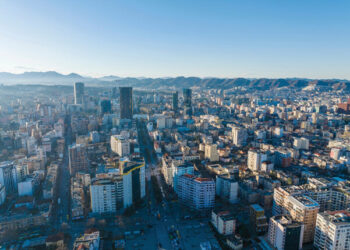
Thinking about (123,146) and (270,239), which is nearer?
(270,239)

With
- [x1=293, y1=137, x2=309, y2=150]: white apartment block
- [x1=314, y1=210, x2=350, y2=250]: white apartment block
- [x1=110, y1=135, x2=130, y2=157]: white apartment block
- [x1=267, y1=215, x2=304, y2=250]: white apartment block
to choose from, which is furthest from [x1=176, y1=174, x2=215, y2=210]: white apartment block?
[x1=293, y1=137, x2=309, y2=150]: white apartment block

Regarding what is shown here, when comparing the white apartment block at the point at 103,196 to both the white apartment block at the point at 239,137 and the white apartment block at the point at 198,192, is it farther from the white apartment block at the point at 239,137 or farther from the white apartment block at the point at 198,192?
the white apartment block at the point at 239,137

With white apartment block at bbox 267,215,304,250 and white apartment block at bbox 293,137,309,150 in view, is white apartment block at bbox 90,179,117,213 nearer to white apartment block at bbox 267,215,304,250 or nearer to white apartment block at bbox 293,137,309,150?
white apartment block at bbox 267,215,304,250

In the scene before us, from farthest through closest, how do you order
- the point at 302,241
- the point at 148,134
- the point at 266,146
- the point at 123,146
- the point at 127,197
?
1. the point at 148,134
2. the point at 266,146
3. the point at 123,146
4. the point at 127,197
5. the point at 302,241

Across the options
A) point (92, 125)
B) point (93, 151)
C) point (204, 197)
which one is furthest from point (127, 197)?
point (92, 125)

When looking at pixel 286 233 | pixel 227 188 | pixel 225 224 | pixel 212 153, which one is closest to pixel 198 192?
pixel 227 188

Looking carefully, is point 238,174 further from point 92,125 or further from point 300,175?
point 92,125

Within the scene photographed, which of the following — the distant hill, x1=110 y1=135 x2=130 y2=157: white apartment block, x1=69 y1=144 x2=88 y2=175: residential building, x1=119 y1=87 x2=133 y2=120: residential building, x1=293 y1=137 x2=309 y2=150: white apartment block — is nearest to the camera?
x1=69 y1=144 x2=88 y2=175: residential building

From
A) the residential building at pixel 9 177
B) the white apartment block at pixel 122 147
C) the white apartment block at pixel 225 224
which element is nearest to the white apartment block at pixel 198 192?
the white apartment block at pixel 225 224

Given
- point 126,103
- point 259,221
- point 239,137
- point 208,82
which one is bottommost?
point 259,221

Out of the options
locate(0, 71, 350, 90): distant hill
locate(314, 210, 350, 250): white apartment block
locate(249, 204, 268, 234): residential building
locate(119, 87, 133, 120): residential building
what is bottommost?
locate(249, 204, 268, 234): residential building

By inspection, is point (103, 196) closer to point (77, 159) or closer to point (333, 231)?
point (77, 159)
